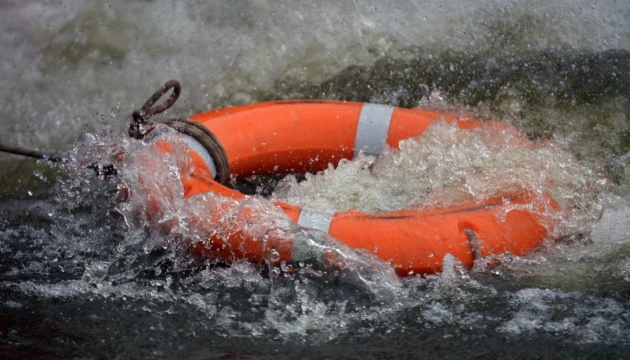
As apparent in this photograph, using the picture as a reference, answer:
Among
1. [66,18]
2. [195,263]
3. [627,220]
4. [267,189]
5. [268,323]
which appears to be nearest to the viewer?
[268,323]

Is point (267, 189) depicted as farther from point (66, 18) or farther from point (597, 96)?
point (597, 96)

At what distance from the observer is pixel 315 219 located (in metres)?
3.12

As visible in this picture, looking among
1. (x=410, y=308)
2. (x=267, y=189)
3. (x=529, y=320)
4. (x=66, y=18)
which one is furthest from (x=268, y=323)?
(x=66, y=18)

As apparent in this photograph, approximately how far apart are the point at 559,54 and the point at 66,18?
8.51ft

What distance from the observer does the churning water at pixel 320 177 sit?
8.79 ft

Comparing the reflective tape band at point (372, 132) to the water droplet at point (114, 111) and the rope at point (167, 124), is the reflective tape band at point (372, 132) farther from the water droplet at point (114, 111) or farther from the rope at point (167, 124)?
the water droplet at point (114, 111)

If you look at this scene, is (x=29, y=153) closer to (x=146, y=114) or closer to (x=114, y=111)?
(x=146, y=114)

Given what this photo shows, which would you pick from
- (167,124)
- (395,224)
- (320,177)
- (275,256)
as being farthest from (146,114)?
(395,224)

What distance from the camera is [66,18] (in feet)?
14.8

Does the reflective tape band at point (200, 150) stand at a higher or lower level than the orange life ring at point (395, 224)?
higher

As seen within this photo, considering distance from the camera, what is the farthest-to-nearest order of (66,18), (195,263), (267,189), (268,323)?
(66,18) < (267,189) < (195,263) < (268,323)

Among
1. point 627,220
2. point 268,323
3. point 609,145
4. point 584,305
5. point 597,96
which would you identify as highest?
point 597,96

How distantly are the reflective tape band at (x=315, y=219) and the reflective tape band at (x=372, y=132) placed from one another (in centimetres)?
76

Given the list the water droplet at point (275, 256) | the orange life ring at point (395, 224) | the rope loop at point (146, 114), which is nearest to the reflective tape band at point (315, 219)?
the orange life ring at point (395, 224)
